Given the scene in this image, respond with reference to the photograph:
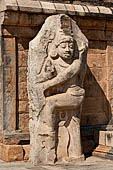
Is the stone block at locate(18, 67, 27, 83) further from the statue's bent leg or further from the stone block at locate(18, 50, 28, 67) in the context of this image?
the statue's bent leg

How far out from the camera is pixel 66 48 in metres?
9.41

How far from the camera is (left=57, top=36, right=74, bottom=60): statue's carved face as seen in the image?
9.41 m

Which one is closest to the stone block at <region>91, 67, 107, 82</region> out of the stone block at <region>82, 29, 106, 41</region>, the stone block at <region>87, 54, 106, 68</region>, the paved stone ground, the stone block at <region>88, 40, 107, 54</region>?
the stone block at <region>87, 54, 106, 68</region>

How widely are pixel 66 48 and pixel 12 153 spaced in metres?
2.62

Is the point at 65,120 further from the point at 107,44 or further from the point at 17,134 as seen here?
the point at 107,44

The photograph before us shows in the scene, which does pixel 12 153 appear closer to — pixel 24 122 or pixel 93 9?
pixel 24 122

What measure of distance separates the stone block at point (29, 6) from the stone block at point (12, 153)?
3.04 m

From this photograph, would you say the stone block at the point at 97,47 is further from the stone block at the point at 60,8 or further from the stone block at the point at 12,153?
the stone block at the point at 12,153

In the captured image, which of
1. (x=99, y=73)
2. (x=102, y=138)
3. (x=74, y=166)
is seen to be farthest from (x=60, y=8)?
(x=74, y=166)

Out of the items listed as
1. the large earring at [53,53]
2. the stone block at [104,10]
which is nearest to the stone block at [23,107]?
the large earring at [53,53]

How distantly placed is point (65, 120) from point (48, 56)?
1413mm

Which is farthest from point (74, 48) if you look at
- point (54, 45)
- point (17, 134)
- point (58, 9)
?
point (17, 134)

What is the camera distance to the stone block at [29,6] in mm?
9974

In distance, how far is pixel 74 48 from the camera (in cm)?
966
